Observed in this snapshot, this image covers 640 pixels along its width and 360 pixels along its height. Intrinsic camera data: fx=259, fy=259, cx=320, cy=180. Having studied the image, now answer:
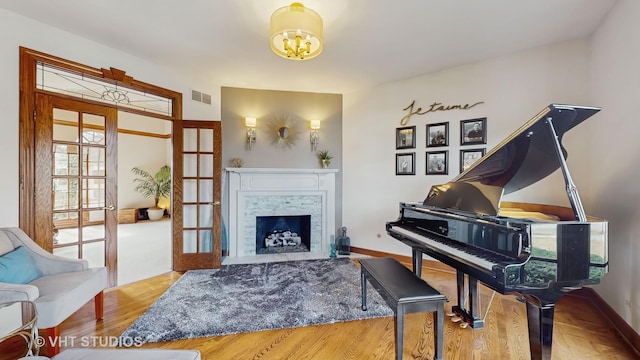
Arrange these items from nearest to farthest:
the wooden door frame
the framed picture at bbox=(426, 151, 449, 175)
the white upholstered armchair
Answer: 1. the white upholstered armchair
2. the wooden door frame
3. the framed picture at bbox=(426, 151, 449, 175)

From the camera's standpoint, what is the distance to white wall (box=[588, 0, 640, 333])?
6.74 ft

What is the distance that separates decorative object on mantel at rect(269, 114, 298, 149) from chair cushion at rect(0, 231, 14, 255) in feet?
10.3

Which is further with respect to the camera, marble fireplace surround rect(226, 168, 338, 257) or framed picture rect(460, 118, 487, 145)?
marble fireplace surround rect(226, 168, 338, 257)

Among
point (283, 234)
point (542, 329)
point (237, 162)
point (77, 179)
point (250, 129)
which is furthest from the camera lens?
point (283, 234)

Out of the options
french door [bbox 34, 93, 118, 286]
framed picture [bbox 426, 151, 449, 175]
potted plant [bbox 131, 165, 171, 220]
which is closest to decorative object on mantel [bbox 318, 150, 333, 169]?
framed picture [bbox 426, 151, 449, 175]

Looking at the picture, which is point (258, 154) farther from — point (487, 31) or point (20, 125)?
point (487, 31)

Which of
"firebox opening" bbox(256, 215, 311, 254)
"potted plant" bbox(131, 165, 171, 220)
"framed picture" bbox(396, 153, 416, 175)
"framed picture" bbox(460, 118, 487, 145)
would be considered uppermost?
"framed picture" bbox(460, 118, 487, 145)

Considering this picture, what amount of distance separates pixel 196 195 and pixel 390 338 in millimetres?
3178

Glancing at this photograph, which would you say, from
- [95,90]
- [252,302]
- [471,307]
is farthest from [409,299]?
[95,90]

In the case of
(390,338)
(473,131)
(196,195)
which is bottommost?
(390,338)

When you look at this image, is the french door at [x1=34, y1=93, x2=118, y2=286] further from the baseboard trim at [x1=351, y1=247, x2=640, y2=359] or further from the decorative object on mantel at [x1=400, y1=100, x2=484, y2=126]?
the baseboard trim at [x1=351, y1=247, x2=640, y2=359]

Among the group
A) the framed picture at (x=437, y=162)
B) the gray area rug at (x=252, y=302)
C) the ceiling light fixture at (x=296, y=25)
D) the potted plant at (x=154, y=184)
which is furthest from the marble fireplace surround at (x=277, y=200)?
the potted plant at (x=154, y=184)

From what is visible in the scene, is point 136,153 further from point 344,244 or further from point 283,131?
point 344,244

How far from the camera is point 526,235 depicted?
1.48 m
